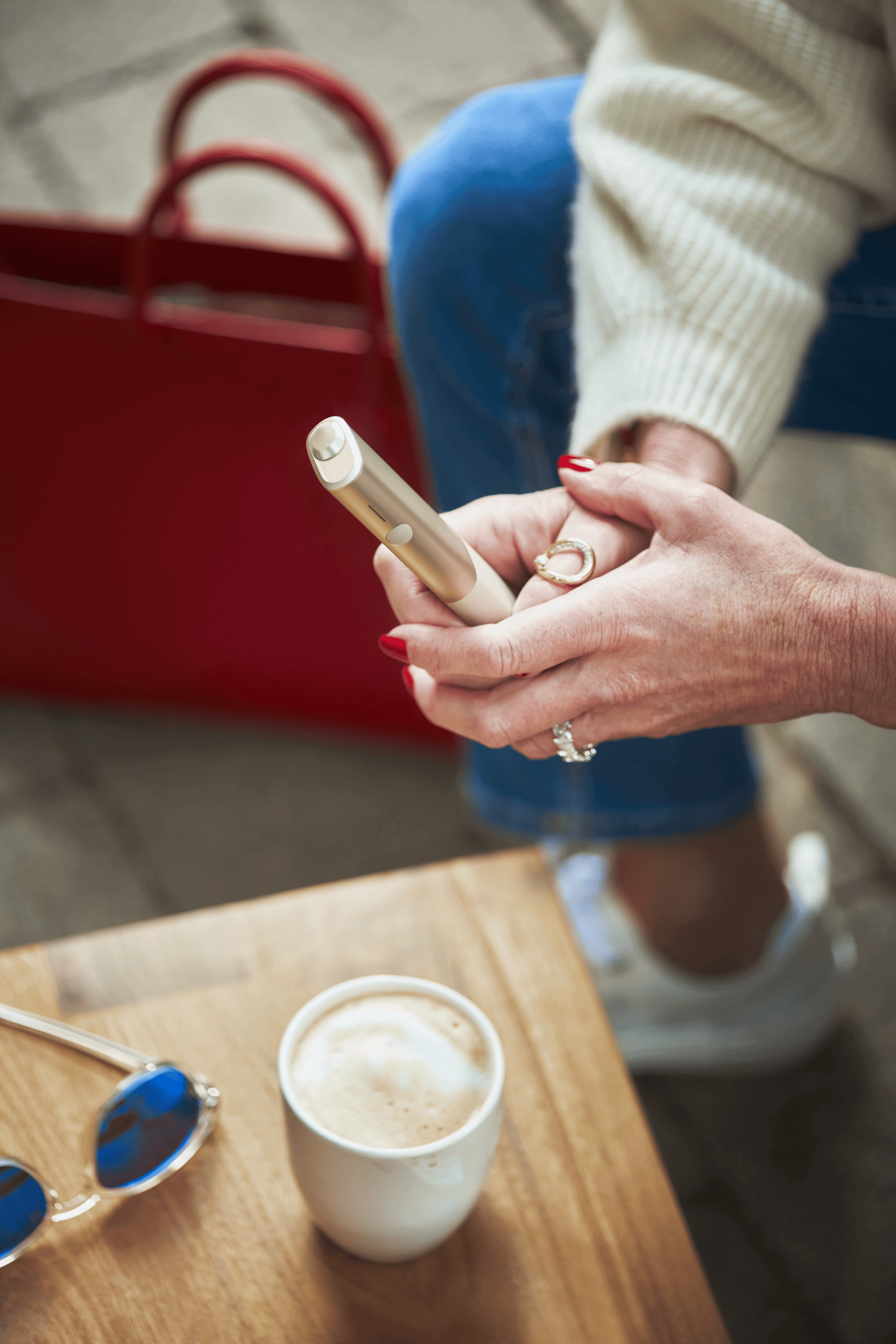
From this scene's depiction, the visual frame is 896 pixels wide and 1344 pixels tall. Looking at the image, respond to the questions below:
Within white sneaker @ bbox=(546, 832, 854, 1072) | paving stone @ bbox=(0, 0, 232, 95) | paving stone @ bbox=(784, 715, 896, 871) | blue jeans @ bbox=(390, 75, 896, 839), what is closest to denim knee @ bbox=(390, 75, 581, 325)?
blue jeans @ bbox=(390, 75, 896, 839)

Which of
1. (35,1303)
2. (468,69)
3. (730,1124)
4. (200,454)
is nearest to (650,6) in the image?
(200,454)

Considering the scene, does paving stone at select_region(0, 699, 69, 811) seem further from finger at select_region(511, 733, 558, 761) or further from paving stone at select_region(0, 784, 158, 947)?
finger at select_region(511, 733, 558, 761)

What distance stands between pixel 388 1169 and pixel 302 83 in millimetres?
740

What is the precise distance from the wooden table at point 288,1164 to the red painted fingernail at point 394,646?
16cm

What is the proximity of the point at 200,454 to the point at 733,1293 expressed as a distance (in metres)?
0.80

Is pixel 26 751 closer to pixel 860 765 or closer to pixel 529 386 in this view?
pixel 529 386

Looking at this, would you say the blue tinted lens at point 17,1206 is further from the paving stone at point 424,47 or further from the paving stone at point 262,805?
the paving stone at point 424,47

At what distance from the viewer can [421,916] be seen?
0.60 meters

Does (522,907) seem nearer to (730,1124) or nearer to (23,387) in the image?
(730,1124)

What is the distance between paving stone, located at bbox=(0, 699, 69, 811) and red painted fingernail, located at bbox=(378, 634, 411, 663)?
2.45 feet

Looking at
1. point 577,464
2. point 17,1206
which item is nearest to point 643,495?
point 577,464

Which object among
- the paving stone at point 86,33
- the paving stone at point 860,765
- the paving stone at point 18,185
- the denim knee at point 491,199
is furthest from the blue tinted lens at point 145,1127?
the paving stone at point 86,33

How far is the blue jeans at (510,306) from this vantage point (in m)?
0.69

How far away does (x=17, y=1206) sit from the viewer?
18.2 inches
